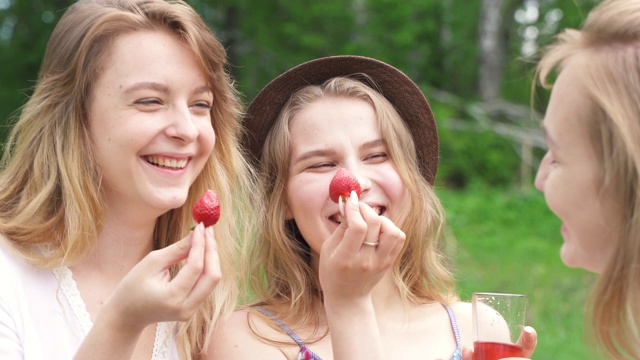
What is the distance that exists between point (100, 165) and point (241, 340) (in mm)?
855

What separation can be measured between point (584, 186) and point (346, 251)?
80 centimetres

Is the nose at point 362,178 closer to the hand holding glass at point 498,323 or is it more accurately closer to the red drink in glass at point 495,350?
the hand holding glass at point 498,323

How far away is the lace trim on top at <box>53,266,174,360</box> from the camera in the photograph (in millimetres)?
3115

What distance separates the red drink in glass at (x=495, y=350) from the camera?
2693mm

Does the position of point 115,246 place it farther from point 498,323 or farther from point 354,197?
point 498,323

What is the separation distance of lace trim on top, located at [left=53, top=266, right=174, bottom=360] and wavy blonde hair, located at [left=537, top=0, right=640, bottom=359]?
1638 millimetres

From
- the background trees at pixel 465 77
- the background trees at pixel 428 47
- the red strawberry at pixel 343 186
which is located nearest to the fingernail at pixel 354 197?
the red strawberry at pixel 343 186

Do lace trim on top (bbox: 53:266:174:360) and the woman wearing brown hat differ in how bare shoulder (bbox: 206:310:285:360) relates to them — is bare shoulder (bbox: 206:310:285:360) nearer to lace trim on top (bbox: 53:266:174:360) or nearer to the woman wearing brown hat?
the woman wearing brown hat

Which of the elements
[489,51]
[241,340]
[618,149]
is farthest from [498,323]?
[489,51]

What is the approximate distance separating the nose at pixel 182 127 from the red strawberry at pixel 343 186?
0.57m

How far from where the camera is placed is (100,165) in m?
3.18

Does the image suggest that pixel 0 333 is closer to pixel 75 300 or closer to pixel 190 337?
pixel 75 300

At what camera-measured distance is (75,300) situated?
314 centimetres

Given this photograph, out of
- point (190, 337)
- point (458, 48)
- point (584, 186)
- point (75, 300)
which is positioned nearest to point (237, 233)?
point (190, 337)
